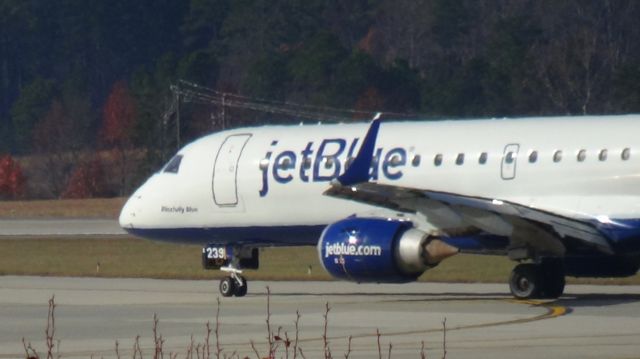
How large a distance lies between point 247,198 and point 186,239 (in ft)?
5.20

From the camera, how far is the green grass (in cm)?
3384

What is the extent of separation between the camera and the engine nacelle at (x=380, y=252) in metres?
25.2

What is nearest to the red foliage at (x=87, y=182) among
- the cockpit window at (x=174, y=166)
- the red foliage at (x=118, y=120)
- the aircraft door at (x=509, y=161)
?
the red foliage at (x=118, y=120)

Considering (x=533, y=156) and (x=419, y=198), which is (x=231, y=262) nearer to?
(x=419, y=198)

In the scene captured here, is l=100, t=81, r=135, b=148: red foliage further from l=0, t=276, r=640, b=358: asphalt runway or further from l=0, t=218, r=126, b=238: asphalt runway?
l=0, t=276, r=640, b=358: asphalt runway

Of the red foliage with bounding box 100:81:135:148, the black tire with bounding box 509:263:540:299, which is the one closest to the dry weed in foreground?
the black tire with bounding box 509:263:540:299

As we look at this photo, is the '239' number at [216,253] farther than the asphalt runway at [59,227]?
No

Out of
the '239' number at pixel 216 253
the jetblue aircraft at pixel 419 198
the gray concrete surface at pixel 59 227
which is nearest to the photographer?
the jetblue aircraft at pixel 419 198

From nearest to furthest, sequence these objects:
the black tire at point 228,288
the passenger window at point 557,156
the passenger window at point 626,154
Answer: the passenger window at point 626,154
the passenger window at point 557,156
the black tire at point 228,288

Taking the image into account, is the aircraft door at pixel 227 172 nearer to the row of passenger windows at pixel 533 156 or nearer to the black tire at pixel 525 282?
the row of passenger windows at pixel 533 156

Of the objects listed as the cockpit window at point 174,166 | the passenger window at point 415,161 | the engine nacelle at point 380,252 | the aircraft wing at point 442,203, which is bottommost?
the engine nacelle at point 380,252

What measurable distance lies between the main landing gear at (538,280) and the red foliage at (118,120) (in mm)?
69107

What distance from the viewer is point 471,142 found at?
2698 centimetres

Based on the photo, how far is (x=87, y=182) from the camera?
8850 cm
